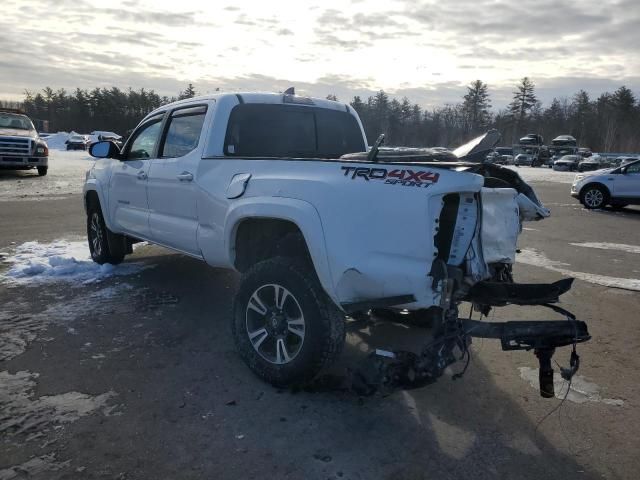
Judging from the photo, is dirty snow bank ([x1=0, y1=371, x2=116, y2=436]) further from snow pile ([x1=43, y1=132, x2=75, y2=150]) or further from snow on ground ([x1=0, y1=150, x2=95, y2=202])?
snow pile ([x1=43, y1=132, x2=75, y2=150])

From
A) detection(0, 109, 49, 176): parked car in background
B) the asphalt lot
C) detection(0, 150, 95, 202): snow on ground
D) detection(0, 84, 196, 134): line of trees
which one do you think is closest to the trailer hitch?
the asphalt lot

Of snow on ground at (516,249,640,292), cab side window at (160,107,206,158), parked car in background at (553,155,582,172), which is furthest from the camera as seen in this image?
parked car in background at (553,155,582,172)

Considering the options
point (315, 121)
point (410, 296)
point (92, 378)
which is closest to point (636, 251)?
point (315, 121)

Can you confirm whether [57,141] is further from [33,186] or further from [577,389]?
[577,389]

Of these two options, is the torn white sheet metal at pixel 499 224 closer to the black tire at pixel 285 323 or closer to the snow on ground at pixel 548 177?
the black tire at pixel 285 323

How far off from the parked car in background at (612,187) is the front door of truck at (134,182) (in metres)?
14.3

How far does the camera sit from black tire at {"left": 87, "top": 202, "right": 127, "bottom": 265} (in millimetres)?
6766

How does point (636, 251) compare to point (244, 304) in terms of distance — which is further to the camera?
point (636, 251)

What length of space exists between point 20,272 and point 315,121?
13.5 feet

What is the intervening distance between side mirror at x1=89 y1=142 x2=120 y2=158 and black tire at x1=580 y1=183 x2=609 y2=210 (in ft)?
47.5

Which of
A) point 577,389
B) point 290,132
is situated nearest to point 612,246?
point 577,389

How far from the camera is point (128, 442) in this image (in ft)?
9.87

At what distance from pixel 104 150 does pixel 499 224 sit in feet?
15.1

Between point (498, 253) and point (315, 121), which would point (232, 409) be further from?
point (315, 121)
